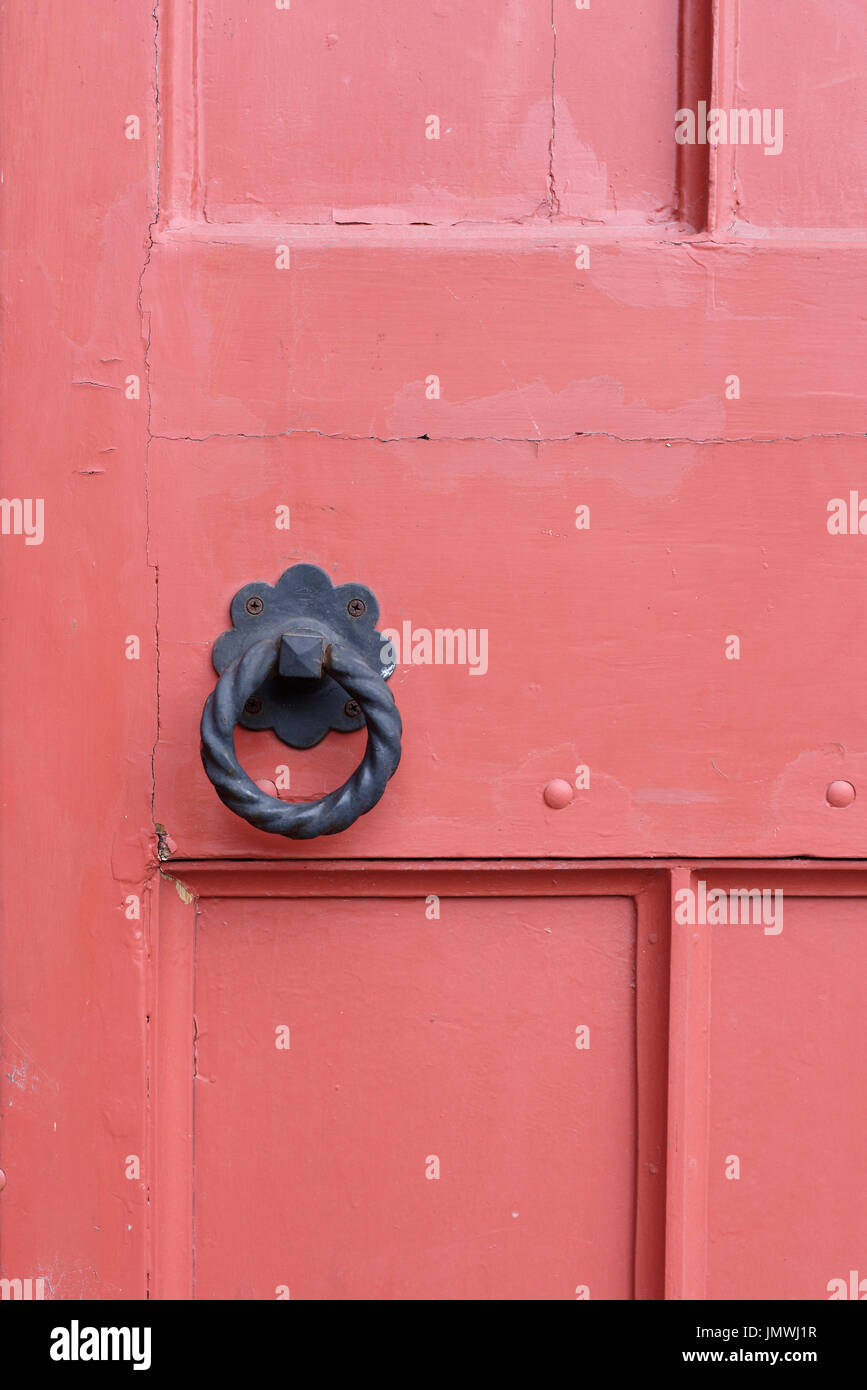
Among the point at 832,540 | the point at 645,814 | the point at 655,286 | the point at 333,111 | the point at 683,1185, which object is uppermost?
the point at 333,111

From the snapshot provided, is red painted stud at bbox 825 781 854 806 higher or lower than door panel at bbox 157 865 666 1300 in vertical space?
higher

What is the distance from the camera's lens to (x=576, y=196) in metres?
0.78

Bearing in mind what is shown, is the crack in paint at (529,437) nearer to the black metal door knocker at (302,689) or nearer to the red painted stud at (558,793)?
the black metal door knocker at (302,689)

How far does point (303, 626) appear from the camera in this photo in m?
0.77

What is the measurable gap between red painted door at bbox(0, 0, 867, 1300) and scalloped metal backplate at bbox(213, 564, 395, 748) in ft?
0.03

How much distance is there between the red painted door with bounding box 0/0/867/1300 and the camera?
764mm

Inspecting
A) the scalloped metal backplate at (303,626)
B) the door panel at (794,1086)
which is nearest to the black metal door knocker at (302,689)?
the scalloped metal backplate at (303,626)

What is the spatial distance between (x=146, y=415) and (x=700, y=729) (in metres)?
0.49

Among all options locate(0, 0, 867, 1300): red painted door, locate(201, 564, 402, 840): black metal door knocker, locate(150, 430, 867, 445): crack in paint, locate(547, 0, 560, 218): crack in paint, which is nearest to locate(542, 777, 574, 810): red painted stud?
locate(0, 0, 867, 1300): red painted door

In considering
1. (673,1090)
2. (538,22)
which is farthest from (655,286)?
(673,1090)

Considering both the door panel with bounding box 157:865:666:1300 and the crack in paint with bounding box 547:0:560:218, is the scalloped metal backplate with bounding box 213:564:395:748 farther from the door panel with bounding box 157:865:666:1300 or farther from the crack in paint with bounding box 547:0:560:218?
the crack in paint with bounding box 547:0:560:218

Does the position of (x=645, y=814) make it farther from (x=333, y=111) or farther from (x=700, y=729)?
(x=333, y=111)

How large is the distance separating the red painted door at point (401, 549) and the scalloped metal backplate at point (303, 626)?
1 cm

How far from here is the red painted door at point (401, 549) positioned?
764 mm
